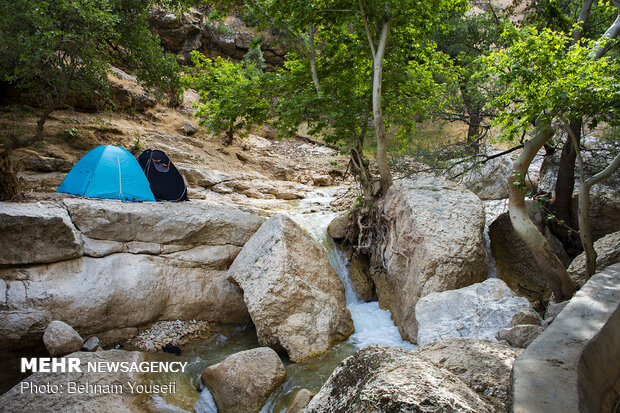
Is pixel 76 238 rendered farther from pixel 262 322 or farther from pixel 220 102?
pixel 220 102

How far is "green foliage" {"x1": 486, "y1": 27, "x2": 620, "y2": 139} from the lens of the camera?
434 cm

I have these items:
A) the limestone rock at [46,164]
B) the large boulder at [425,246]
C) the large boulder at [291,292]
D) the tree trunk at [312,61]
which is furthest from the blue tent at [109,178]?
the large boulder at [425,246]

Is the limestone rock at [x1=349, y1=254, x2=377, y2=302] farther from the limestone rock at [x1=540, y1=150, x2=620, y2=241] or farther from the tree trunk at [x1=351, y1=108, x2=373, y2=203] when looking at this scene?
the limestone rock at [x1=540, y1=150, x2=620, y2=241]

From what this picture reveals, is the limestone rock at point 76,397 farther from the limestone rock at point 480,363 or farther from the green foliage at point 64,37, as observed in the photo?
the green foliage at point 64,37

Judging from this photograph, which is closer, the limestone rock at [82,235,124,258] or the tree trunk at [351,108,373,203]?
the limestone rock at [82,235,124,258]

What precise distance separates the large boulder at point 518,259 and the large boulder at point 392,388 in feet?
18.5

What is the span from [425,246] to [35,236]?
22.9 feet

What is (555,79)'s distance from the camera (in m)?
4.80

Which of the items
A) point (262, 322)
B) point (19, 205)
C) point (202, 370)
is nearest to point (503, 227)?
point (262, 322)

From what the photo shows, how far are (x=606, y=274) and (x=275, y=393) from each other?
4.86 metres

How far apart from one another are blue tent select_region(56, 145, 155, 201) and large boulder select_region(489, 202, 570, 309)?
8.36 metres

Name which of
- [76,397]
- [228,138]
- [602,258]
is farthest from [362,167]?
[228,138]

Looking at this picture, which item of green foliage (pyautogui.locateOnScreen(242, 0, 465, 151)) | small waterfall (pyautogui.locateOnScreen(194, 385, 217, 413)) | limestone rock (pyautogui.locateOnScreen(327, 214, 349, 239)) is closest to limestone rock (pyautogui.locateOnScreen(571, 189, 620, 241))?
green foliage (pyautogui.locateOnScreen(242, 0, 465, 151))

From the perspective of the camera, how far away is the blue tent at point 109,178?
8.30 metres
